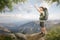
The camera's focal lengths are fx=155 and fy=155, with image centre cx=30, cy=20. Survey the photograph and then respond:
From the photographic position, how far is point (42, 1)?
211 cm

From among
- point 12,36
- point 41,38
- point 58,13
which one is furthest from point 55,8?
point 12,36

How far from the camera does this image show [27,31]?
2.11 metres

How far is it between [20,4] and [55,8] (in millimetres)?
480

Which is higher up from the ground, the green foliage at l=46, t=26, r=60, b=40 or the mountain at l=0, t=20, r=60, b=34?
the mountain at l=0, t=20, r=60, b=34

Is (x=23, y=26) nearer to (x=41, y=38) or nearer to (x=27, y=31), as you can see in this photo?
(x=27, y=31)

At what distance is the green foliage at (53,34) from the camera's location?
A: 2.08 metres

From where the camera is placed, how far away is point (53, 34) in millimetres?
2086

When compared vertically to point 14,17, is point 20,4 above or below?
above

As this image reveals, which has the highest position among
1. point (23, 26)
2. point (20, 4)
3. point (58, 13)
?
point (20, 4)

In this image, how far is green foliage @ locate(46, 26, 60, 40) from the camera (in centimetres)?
208

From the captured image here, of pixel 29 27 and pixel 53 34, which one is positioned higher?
pixel 29 27

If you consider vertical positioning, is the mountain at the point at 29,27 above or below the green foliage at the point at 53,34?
above

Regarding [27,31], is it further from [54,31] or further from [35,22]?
[54,31]

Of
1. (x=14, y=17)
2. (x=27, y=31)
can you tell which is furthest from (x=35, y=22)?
(x=14, y=17)
